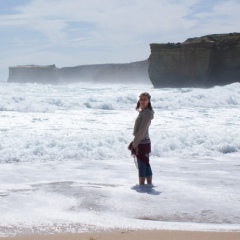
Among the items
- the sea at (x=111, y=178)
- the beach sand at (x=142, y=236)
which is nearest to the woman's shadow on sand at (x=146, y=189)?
the sea at (x=111, y=178)

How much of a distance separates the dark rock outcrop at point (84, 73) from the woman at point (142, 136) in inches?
3858

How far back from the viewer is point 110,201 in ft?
17.7

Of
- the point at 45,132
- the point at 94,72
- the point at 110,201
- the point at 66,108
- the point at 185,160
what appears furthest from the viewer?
the point at 94,72

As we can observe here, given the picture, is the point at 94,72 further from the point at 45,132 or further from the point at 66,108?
the point at 45,132

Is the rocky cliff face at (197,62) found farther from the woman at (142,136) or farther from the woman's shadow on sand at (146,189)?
the woman's shadow on sand at (146,189)

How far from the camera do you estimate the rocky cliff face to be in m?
55.6

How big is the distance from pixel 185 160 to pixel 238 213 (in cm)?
414

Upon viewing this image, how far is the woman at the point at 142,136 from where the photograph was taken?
6211 mm

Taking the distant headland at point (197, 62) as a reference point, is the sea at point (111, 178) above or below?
below

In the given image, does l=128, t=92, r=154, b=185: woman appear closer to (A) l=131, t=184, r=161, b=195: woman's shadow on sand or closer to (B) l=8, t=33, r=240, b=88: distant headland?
(A) l=131, t=184, r=161, b=195: woman's shadow on sand

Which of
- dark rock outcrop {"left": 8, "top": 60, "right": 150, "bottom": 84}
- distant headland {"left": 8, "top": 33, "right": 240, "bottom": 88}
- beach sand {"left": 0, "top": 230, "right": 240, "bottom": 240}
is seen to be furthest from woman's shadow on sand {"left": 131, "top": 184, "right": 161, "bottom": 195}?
dark rock outcrop {"left": 8, "top": 60, "right": 150, "bottom": 84}

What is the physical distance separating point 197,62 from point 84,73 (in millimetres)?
78686

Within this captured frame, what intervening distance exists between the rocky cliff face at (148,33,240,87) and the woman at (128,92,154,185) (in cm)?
4988

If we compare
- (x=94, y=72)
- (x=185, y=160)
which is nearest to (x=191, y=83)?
(x=185, y=160)
